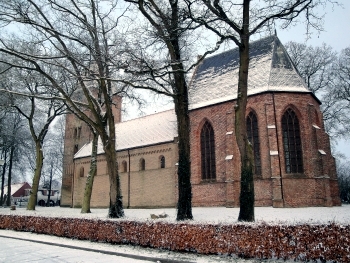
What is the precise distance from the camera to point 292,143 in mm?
21344

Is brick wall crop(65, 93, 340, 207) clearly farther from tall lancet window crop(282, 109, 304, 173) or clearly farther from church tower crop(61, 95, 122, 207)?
church tower crop(61, 95, 122, 207)

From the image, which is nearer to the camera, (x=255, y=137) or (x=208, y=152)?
(x=255, y=137)

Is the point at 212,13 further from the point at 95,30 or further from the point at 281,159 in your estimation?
the point at 281,159

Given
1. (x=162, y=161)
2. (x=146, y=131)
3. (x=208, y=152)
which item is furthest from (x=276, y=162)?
(x=146, y=131)

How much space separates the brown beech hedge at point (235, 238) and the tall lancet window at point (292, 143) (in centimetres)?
1456

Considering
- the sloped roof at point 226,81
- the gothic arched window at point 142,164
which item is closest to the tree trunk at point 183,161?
the sloped roof at point 226,81

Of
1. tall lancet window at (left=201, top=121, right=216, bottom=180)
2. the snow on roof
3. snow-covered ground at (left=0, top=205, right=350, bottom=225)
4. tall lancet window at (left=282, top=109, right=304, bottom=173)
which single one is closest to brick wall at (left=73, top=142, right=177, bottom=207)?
the snow on roof

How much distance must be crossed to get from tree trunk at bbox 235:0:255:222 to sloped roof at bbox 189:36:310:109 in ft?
33.1

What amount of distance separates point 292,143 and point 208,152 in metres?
6.56

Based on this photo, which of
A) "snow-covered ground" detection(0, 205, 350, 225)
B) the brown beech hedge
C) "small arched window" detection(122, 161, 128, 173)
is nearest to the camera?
the brown beech hedge

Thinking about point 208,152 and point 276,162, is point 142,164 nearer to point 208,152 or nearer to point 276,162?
point 208,152

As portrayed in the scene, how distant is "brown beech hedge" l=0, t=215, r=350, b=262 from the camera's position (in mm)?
6215

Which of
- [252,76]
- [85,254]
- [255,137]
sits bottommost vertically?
[85,254]

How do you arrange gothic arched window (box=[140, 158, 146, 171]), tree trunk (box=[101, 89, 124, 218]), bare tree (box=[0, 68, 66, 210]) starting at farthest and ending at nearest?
1. gothic arched window (box=[140, 158, 146, 171])
2. bare tree (box=[0, 68, 66, 210])
3. tree trunk (box=[101, 89, 124, 218])
